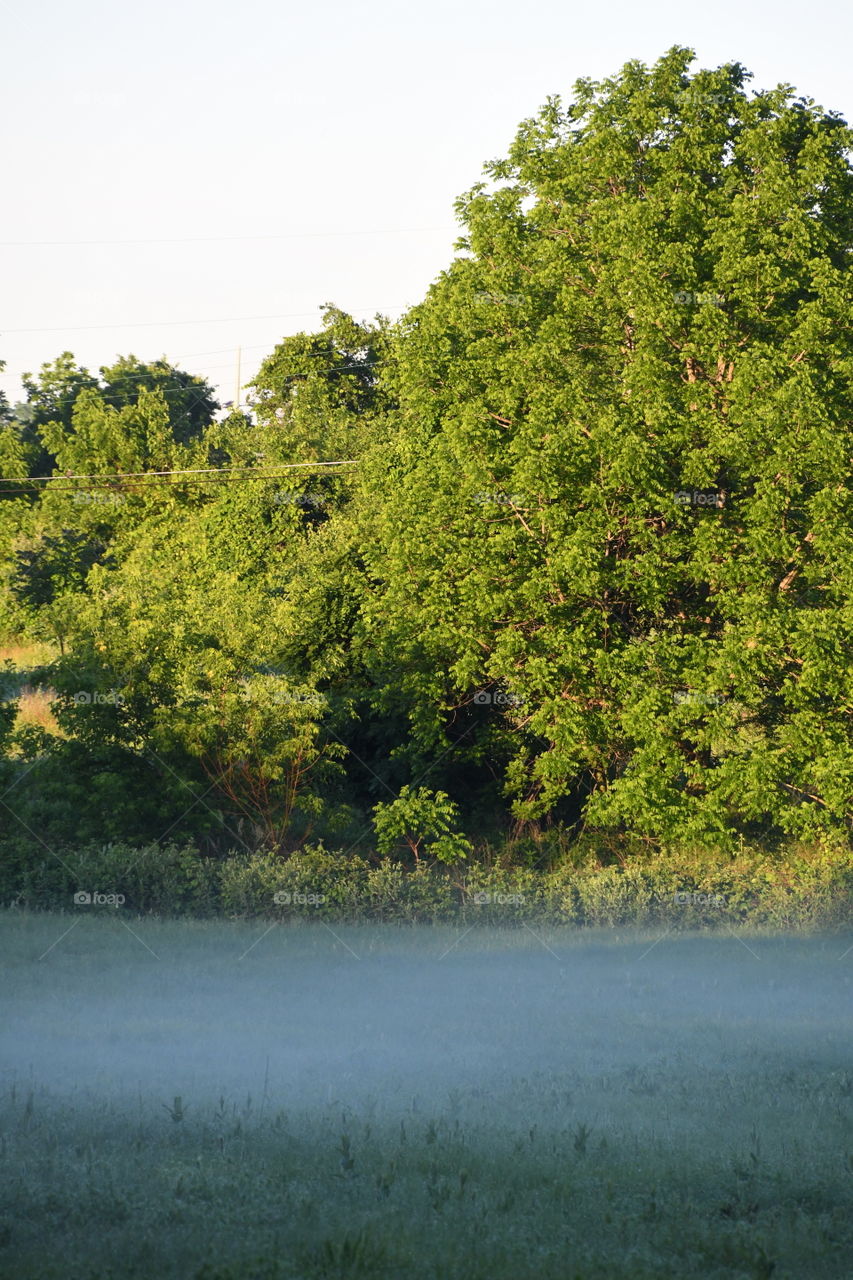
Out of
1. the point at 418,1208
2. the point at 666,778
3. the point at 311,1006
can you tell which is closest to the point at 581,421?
the point at 666,778

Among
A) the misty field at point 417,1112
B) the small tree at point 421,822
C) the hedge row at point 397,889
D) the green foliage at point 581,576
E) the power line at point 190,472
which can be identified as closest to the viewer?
the misty field at point 417,1112

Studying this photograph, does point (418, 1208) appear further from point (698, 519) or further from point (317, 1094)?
point (698, 519)

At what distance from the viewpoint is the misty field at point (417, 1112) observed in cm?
816

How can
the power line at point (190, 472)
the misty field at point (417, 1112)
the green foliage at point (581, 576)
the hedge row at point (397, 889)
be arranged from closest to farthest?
the misty field at point (417, 1112)
the hedge row at point (397, 889)
the green foliage at point (581, 576)
the power line at point (190, 472)

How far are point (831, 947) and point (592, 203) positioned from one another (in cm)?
1543

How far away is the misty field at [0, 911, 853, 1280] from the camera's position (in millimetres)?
8156

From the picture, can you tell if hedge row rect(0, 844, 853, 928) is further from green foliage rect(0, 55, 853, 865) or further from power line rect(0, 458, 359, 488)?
power line rect(0, 458, 359, 488)

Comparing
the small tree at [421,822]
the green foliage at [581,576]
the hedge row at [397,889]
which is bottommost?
the hedge row at [397,889]

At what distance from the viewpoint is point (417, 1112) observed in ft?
36.8

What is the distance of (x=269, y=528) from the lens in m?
41.1

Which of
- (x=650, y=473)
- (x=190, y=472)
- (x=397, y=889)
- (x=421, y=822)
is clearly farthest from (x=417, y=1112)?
(x=190, y=472)

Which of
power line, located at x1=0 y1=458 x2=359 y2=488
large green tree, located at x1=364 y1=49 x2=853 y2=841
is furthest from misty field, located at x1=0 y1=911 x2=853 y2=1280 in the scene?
power line, located at x1=0 y1=458 x2=359 y2=488

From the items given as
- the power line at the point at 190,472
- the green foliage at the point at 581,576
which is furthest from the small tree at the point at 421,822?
the power line at the point at 190,472

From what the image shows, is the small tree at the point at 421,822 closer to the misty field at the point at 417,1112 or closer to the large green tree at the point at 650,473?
the large green tree at the point at 650,473
